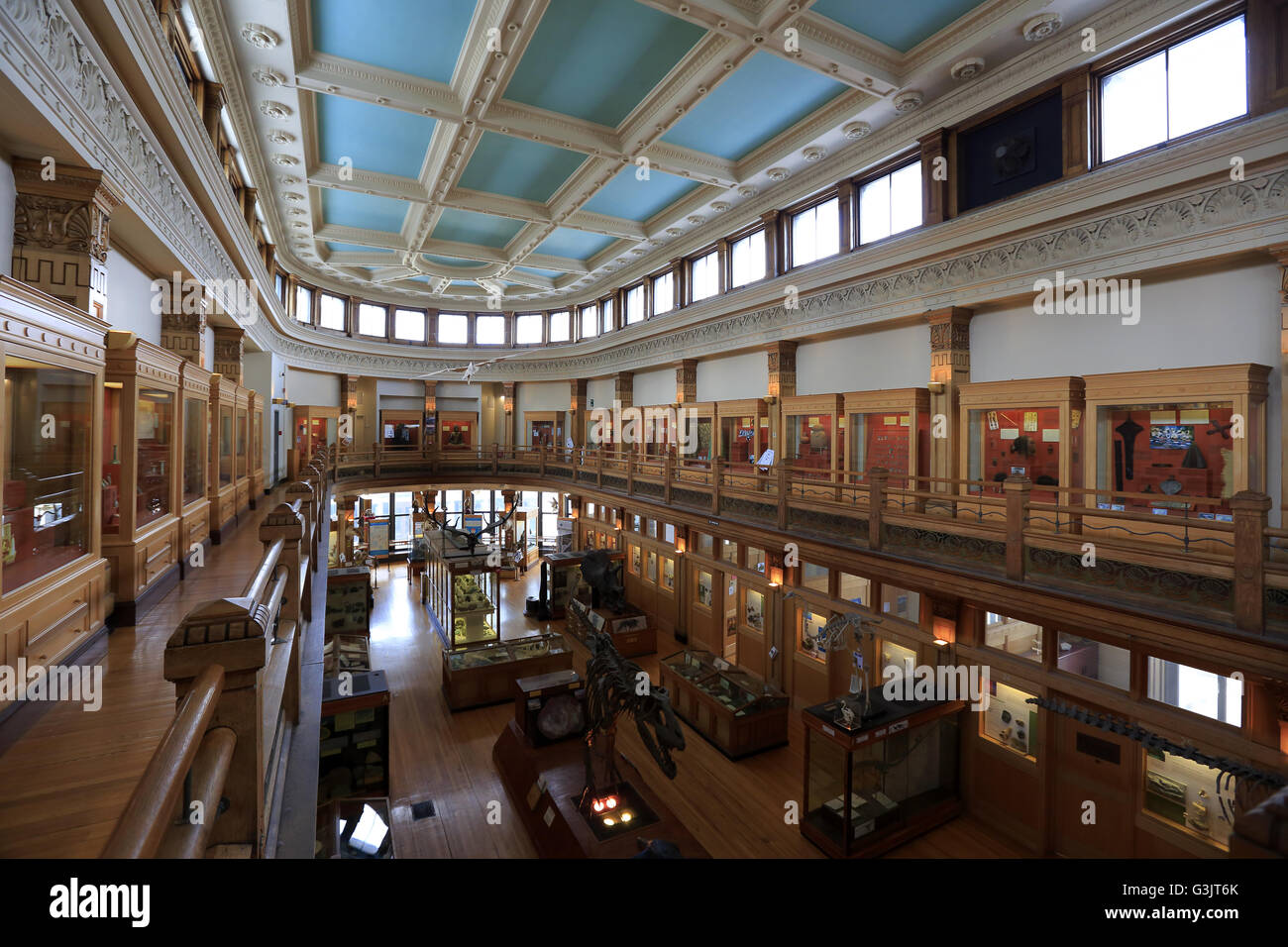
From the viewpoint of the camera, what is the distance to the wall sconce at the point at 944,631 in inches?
307

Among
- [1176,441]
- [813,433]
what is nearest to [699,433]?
[813,433]

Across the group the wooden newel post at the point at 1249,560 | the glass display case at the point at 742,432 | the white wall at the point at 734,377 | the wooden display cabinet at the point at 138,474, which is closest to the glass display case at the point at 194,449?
the wooden display cabinet at the point at 138,474

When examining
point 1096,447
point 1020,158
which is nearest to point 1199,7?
point 1020,158

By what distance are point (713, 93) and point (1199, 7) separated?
6321 mm

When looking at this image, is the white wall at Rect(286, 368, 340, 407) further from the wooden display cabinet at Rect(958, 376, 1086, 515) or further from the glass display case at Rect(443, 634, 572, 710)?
the wooden display cabinet at Rect(958, 376, 1086, 515)

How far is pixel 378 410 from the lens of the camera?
76.6 ft

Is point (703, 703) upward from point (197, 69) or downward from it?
downward

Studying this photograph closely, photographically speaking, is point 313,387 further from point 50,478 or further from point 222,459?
point 50,478

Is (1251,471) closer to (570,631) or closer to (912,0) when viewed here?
(912,0)

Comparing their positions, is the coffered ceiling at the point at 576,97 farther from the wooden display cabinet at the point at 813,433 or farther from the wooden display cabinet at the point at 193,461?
the wooden display cabinet at the point at 193,461

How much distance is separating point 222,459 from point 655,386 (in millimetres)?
12718

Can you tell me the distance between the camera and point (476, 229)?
54.1 feet

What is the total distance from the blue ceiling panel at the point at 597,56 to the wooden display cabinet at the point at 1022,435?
7122mm

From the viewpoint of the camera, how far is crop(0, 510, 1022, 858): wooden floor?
2250mm
